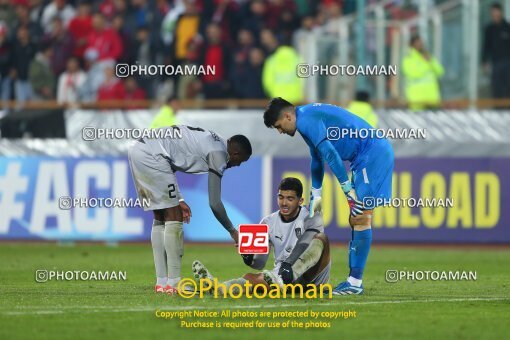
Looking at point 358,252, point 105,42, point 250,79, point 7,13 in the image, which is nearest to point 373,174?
point 358,252

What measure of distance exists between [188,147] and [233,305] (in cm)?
217

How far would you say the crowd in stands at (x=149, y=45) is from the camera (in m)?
24.8

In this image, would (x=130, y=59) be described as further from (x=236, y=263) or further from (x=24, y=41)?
(x=236, y=263)

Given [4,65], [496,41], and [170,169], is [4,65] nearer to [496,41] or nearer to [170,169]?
[496,41]

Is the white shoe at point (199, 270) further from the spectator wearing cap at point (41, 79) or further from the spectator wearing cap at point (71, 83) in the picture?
the spectator wearing cap at point (41, 79)

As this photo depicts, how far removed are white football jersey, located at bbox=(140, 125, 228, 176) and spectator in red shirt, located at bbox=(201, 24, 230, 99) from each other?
11152 mm

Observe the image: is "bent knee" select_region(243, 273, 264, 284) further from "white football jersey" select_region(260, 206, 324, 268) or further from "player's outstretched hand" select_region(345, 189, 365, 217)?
"player's outstretched hand" select_region(345, 189, 365, 217)

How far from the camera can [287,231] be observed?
514 inches

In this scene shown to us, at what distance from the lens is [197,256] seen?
1972 cm

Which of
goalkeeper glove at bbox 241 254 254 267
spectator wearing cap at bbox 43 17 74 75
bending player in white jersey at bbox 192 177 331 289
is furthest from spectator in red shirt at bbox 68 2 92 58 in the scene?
goalkeeper glove at bbox 241 254 254 267

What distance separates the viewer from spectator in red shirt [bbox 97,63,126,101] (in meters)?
24.6

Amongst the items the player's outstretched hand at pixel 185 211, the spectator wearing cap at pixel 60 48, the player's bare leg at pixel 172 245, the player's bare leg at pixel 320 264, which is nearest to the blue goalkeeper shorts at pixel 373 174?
the player's bare leg at pixel 320 264

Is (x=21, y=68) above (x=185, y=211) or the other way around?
above

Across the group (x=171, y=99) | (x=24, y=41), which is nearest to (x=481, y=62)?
(x=171, y=99)
